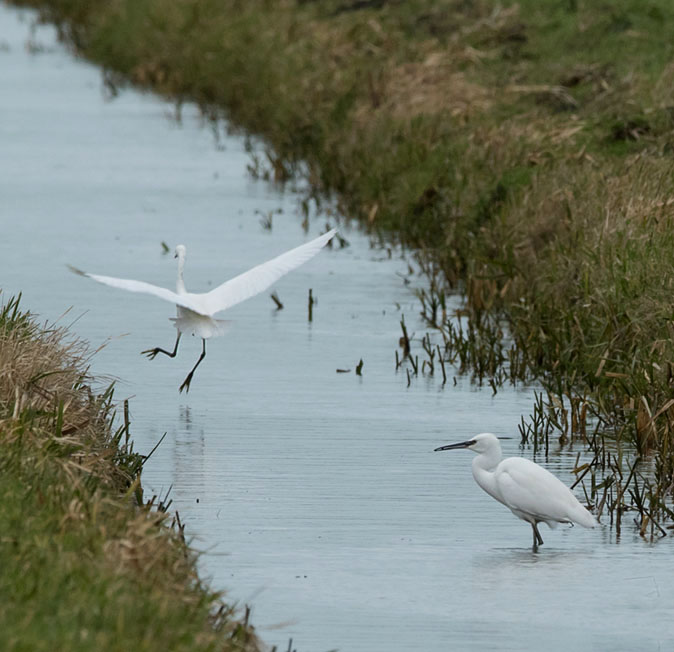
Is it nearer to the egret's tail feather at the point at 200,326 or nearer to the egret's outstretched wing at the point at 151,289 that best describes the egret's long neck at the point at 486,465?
the egret's outstretched wing at the point at 151,289

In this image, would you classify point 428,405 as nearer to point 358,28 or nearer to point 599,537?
point 599,537

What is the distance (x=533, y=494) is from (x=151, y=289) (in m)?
2.89

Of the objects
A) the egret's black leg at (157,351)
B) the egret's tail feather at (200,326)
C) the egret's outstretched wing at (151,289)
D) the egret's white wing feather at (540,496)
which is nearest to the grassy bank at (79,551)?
the egret's outstretched wing at (151,289)

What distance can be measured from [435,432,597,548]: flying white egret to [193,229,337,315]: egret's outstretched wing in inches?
123

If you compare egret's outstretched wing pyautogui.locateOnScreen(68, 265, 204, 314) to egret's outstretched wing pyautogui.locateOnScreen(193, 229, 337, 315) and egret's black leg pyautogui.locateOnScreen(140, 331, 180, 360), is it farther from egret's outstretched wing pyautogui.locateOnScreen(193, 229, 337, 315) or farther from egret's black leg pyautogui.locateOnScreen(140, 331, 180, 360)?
egret's black leg pyautogui.locateOnScreen(140, 331, 180, 360)

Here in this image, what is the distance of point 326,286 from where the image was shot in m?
16.5

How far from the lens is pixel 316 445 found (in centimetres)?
1055

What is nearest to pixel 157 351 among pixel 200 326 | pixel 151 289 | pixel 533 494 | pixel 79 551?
pixel 200 326

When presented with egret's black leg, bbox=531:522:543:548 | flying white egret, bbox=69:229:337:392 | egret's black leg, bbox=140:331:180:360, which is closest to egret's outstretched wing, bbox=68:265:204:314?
flying white egret, bbox=69:229:337:392

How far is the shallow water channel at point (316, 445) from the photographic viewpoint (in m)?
7.45

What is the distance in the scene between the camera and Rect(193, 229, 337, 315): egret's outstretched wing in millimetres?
11523

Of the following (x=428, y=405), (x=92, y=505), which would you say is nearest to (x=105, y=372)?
(x=428, y=405)

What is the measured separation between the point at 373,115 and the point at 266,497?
37.7 ft

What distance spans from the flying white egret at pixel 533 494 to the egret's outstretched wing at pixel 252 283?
3.13 metres
